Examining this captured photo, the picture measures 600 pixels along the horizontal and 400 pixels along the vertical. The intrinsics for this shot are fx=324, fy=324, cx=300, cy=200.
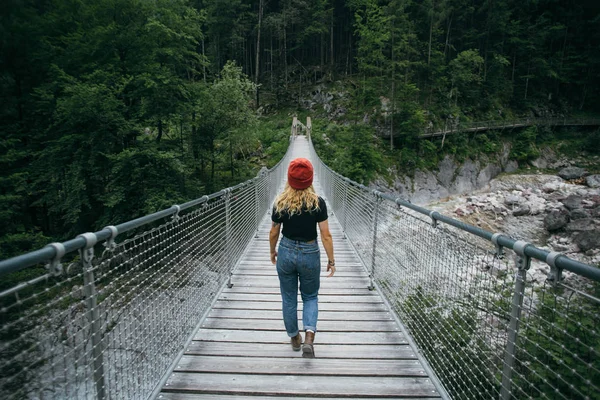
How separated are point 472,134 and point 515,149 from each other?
355cm

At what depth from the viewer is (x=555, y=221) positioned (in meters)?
14.1

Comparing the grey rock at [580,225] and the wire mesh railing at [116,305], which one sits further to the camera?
the grey rock at [580,225]

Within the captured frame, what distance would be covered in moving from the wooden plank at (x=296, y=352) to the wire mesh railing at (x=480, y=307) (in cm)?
23

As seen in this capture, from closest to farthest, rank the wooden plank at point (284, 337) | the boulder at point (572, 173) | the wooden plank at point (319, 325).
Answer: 1. the wooden plank at point (284, 337)
2. the wooden plank at point (319, 325)
3. the boulder at point (572, 173)

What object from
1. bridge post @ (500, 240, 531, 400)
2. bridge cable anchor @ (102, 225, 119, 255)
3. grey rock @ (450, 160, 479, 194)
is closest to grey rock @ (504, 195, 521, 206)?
grey rock @ (450, 160, 479, 194)

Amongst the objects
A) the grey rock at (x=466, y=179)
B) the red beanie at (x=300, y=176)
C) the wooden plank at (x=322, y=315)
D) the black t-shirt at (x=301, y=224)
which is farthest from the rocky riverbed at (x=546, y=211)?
the red beanie at (x=300, y=176)

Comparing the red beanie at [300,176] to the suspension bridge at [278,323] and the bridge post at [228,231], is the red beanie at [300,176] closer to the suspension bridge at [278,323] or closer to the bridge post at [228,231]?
the suspension bridge at [278,323]

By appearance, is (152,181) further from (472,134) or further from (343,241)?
(472,134)

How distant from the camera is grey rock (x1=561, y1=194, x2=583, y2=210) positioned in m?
15.6

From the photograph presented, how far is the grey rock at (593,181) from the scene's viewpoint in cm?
2001

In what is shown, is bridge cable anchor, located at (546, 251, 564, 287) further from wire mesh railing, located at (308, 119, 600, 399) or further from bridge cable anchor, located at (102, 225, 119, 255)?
bridge cable anchor, located at (102, 225, 119, 255)

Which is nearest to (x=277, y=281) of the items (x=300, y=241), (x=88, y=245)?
(x=300, y=241)

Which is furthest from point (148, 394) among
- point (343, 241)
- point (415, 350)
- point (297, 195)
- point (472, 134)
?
point (472, 134)

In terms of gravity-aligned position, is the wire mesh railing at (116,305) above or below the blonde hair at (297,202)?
below
